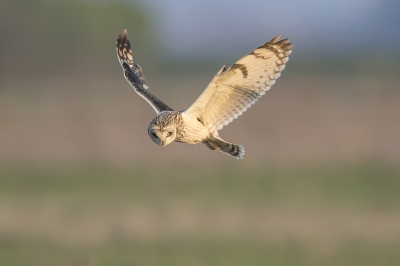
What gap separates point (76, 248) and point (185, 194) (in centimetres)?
334

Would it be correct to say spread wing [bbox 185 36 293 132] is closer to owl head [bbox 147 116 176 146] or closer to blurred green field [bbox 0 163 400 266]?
owl head [bbox 147 116 176 146]

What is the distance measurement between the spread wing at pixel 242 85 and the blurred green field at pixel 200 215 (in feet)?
12.2

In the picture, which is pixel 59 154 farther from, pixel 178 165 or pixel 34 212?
pixel 34 212

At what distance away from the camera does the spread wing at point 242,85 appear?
5.84m

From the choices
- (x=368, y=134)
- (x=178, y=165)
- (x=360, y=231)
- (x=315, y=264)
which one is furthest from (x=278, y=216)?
(x=368, y=134)

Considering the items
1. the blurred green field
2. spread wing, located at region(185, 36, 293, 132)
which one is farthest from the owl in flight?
the blurred green field

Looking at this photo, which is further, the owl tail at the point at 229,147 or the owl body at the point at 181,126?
the owl tail at the point at 229,147

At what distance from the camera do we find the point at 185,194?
45.3 ft

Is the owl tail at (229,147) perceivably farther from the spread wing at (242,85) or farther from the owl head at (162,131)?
the owl head at (162,131)

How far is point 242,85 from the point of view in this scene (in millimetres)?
6008

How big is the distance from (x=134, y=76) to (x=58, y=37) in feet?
104

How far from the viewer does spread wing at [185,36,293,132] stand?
19.1 feet

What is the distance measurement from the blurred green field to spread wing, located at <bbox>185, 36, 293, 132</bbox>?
372 centimetres

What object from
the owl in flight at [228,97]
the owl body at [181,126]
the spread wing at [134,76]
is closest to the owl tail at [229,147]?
the owl in flight at [228,97]
